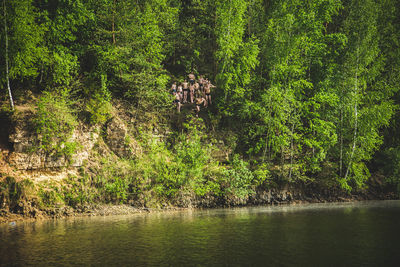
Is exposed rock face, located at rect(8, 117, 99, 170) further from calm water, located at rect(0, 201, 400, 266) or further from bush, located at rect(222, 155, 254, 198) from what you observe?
bush, located at rect(222, 155, 254, 198)

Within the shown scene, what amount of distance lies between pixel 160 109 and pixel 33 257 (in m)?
19.0

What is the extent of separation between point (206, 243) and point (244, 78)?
20838mm

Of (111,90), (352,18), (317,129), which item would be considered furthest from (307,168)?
(111,90)

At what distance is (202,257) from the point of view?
8500mm

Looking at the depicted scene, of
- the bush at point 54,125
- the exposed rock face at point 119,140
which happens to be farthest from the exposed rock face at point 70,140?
the bush at point 54,125

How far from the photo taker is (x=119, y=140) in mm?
23000

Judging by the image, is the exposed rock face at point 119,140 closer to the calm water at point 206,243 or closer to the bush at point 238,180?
the bush at point 238,180

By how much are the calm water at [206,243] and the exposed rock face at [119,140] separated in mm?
8629

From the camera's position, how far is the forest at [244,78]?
22.2 metres

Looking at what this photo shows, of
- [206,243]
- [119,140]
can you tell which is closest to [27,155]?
[119,140]

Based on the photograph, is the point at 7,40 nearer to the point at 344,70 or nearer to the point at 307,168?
the point at 307,168

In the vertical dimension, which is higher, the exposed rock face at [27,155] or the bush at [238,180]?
the exposed rock face at [27,155]

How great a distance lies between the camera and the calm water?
813 cm

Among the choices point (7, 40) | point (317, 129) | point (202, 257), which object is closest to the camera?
point (202, 257)
